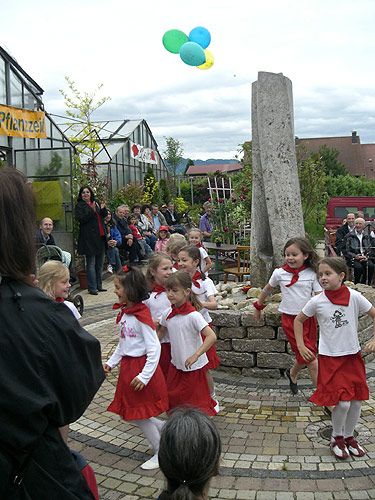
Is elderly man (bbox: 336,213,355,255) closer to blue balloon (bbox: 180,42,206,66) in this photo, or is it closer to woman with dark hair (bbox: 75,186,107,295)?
blue balloon (bbox: 180,42,206,66)

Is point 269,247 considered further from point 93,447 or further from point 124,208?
point 124,208

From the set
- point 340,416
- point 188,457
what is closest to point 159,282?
point 340,416

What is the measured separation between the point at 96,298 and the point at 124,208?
2.64 meters

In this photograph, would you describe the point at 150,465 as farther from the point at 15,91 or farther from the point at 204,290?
the point at 15,91

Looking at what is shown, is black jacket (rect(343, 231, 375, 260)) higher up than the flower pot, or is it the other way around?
black jacket (rect(343, 231, 375, 260))

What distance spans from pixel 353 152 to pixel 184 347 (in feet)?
234

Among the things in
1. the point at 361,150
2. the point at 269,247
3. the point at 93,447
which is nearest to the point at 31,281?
the point at 93,447

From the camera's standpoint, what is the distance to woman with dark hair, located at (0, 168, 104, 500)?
4.49 ft

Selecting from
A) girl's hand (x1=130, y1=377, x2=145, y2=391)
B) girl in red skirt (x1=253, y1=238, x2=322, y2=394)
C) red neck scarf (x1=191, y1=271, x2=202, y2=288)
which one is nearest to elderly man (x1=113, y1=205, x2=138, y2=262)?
red neck scarf (x1=191, y1=271, x2=202, y2=288)

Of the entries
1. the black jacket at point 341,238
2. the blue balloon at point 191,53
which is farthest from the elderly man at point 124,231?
the black jacket at point 341,238

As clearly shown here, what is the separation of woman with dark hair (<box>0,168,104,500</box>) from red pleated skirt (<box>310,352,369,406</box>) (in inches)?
105

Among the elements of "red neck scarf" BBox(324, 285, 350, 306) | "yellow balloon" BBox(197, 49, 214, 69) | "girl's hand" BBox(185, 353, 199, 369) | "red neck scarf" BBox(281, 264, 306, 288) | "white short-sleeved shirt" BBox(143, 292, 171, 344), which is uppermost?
"yellow balloon" BBox(197, 49, 214, 69)

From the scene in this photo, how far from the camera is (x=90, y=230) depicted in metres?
10.5

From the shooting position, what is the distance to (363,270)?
10.1 meters
